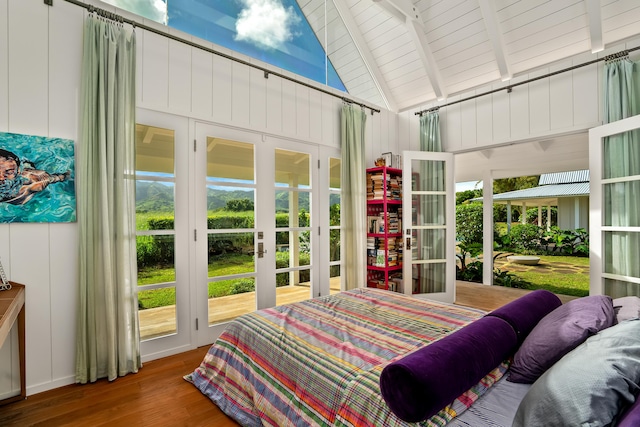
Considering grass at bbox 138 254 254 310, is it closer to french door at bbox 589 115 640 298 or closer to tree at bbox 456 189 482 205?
french door at bbox 589 115 640 298

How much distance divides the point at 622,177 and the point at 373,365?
10.3ft

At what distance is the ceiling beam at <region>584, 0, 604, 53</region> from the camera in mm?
2963

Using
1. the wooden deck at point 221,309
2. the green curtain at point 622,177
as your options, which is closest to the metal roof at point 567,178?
the green curtain at point 622,177

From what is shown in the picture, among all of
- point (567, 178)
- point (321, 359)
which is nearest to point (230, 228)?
point (321, 359)

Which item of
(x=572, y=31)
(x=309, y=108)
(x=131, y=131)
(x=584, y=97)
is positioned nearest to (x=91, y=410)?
(x=131, y=131)

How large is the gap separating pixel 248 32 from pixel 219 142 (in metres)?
1.26

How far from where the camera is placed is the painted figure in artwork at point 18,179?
2.06 meters

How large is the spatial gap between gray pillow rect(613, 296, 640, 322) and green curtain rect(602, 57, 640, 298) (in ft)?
5.65

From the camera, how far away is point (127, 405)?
2.00 metres

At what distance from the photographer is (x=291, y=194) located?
3.61 metres

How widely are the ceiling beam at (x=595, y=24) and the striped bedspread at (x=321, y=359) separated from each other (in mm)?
3093

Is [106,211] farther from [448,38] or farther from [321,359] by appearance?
[448,38]

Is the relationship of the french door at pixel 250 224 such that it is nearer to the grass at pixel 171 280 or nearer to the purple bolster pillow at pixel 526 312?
the grass at pixel 171 280

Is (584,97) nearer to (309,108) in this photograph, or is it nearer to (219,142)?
(309,108)
